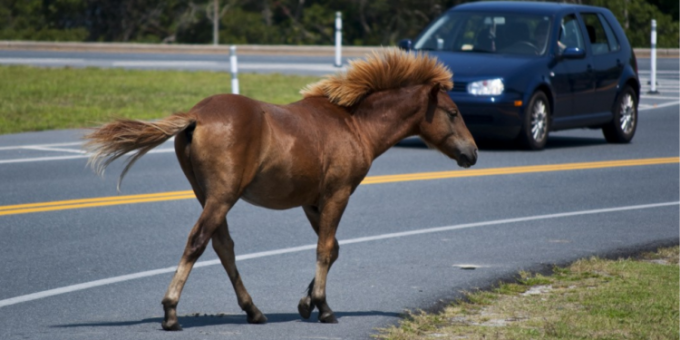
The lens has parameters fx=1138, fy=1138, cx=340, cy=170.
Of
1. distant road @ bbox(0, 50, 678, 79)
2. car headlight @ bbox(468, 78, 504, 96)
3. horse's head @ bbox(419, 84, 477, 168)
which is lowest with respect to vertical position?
distant road @ bbox(0, 50, 678, 79)

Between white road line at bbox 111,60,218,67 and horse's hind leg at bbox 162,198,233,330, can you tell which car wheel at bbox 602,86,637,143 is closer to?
horse's hind leg at bbox 162,198,233,330

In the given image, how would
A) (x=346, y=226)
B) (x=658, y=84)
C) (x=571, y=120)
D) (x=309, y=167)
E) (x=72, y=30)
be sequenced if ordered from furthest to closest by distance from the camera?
(x=72, y=30) < (x=658, y=84) < (x=571, y=120) < (x=346, y=226) < (x=309, y=167)

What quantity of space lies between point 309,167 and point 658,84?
949 inches

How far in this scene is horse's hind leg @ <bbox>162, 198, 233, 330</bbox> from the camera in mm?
5938

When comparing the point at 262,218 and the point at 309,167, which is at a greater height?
the point at 309,167

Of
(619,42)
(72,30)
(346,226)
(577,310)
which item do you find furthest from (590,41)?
(72,30)

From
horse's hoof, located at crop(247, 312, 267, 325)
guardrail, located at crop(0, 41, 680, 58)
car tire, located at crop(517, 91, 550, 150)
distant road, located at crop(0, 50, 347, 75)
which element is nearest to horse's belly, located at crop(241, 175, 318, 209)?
horse's hoof, located at crop(247, 312, 267, 325)

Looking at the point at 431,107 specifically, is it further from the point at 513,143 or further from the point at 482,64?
the point at 513,143

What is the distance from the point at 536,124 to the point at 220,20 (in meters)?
34.2

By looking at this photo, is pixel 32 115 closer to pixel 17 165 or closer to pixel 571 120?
pixel 17 165

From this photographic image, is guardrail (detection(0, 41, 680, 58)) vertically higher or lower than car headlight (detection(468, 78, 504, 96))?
lower

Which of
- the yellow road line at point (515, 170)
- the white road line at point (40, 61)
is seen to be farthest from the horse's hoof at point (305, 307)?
the white road line at point (40, 61)

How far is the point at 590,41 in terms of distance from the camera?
17516mm

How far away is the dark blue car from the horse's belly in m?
9.17
